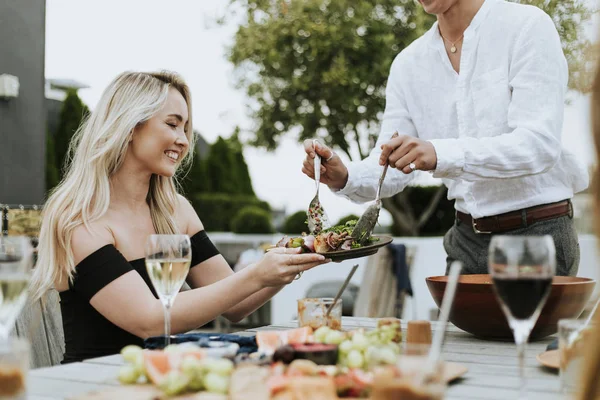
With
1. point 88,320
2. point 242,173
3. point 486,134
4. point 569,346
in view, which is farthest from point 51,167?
point 569,346

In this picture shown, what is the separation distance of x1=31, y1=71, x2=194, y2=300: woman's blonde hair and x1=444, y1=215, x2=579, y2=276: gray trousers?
0.99m

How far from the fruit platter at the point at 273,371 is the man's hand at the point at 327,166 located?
1017 mm

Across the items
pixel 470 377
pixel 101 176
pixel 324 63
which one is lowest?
pixel 470 377

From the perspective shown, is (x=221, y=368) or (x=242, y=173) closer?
(x=221, y=368)

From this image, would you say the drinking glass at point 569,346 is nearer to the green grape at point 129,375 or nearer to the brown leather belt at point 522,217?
the green grape at point 129,375

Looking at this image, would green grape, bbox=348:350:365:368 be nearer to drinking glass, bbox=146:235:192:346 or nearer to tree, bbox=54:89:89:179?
drinking glass, bbox=146:235:192:346

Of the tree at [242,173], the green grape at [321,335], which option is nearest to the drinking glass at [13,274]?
the green grape at [321,335]

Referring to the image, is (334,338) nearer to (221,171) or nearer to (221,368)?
(221,368)

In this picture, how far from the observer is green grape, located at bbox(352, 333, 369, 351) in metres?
1.17

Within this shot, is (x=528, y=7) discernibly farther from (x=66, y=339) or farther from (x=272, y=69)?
(x=272, y=69)

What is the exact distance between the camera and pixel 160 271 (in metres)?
1.39

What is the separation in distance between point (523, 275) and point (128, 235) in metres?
1.37

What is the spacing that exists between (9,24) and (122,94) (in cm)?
456

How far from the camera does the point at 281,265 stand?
171 centimetres
